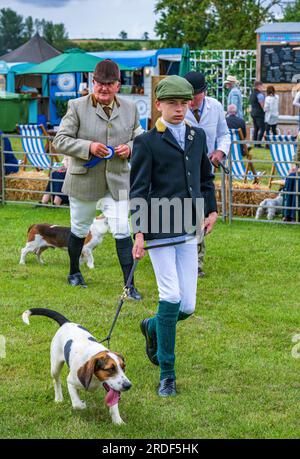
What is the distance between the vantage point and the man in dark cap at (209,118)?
8383 millimetres

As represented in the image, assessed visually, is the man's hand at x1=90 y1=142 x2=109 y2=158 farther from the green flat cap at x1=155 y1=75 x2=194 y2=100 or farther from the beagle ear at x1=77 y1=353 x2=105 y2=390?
the beagle ear at x1=77 y1=353 x2=105 y2=390

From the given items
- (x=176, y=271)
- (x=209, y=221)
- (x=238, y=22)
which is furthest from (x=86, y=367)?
(x=238, y=22)

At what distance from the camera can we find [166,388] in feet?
18.0

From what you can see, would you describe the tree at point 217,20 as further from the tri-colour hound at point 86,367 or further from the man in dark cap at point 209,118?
the tri-colour hound at point 86,367

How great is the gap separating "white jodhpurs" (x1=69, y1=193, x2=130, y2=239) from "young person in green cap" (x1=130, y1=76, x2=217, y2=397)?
249 centimetres

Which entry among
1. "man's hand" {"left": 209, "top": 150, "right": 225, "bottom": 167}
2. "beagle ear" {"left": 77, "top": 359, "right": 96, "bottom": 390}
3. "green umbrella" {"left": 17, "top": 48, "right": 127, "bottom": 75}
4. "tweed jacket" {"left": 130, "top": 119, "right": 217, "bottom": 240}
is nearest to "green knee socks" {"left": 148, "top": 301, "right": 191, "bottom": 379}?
"tweed jacket" {"left": 130, "top": 119, "right": 217, "bottom": 240}

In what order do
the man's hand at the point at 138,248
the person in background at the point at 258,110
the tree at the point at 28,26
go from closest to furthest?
the man's hand at the point at 138,248 < the person in background at the point at 258,110 < the tree at the point at 28,26

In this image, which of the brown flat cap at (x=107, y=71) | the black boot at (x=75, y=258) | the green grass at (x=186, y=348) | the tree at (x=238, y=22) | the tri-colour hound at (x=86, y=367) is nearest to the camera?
the tri-colour hound at (x=86, y=367)

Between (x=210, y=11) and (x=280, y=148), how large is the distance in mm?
28683

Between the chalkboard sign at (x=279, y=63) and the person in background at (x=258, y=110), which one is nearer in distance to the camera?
the person in background at (x=258, y=110)

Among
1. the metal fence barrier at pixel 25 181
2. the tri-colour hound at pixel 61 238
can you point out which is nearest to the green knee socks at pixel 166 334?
the tri-colour hound at pixel 61 238

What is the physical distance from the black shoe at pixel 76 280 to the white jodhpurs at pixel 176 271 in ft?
10.7

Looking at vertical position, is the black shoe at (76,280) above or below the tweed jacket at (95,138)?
below
